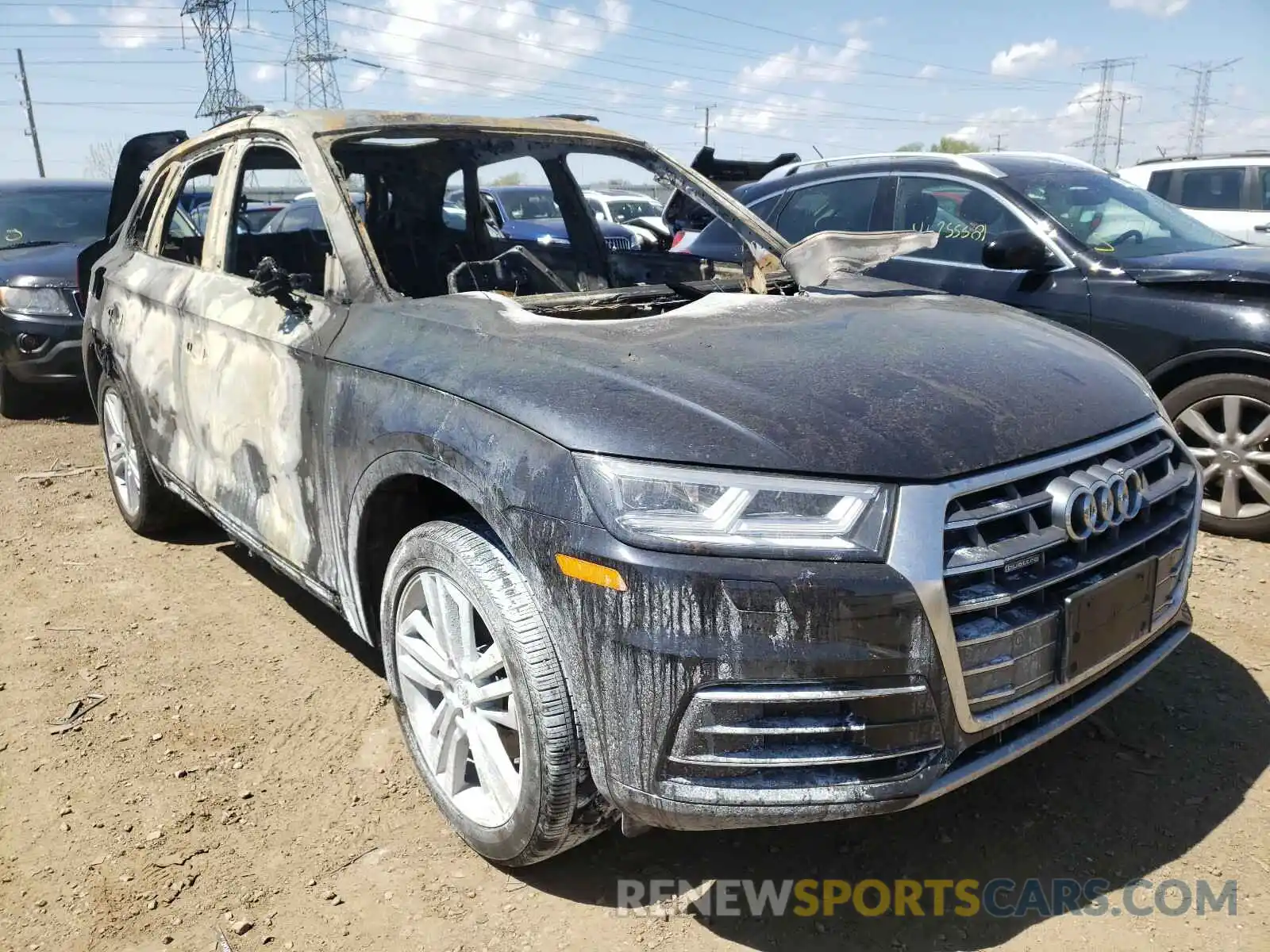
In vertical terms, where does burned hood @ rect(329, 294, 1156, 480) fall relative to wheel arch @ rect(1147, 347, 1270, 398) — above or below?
above

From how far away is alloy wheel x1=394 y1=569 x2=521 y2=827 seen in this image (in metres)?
2.25

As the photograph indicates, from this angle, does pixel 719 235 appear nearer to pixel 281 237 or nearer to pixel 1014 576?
pixel 281 237

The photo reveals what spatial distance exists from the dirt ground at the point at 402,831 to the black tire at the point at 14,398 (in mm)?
4876

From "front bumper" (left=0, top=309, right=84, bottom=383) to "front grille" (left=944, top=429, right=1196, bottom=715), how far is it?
700 cm

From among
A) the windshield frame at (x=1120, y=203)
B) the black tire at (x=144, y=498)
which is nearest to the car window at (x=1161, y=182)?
the windshield frame at (x=1120, y=203)

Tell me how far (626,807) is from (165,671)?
89.0 inches

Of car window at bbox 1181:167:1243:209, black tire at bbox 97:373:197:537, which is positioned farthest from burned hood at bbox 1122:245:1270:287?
car window at bbox 1181:167:1243:209

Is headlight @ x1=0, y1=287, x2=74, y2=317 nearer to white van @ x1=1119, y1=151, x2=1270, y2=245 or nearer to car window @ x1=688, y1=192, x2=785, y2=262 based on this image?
car window @ x1=688, y1=192, x2=785, y2=262

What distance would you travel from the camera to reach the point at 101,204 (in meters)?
8.61

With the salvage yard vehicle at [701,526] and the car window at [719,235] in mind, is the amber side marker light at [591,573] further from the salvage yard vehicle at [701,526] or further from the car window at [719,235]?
the car window at [719,235]

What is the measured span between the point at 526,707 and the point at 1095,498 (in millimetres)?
1248

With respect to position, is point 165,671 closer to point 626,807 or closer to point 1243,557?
point 626,807

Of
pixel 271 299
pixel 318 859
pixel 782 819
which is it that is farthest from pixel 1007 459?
pixel 271 299

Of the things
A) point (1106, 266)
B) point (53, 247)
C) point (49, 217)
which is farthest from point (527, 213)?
point (1106, 266)
